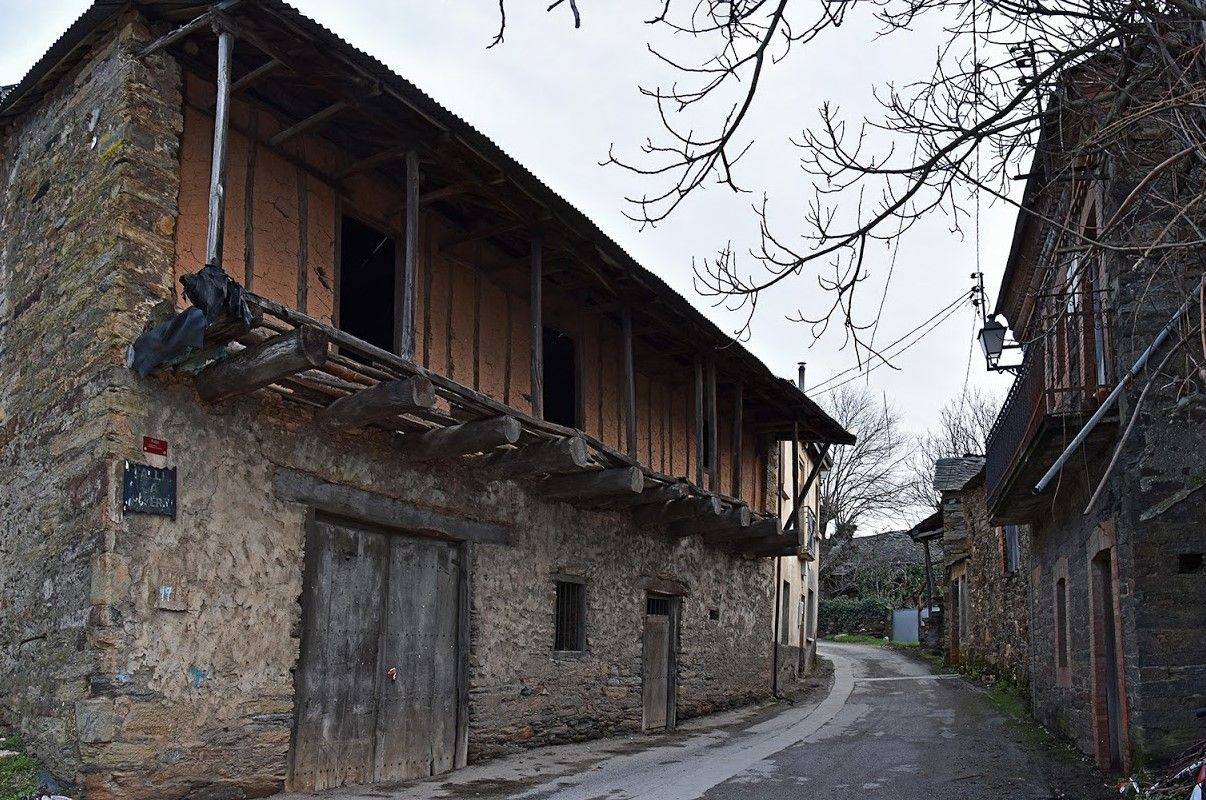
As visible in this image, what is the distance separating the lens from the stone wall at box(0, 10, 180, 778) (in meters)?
6.51

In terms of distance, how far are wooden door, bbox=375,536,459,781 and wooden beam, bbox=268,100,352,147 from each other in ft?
11.3

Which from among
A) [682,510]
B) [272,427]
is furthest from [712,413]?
[272,427]

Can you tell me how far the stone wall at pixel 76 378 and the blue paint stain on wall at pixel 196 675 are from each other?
622mm

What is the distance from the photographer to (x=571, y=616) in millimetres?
11391

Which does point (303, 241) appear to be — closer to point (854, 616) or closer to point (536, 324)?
point (536, 324)

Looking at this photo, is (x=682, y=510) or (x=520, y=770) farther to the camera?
(x=682, y=510)

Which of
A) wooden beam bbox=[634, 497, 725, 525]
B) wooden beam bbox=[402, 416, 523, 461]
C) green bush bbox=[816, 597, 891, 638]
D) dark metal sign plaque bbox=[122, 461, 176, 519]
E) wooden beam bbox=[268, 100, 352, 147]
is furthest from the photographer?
green bush bbox=[816, 597, 891, 638]

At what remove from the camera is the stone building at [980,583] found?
16828mm

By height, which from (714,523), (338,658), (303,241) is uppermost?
(303,241)

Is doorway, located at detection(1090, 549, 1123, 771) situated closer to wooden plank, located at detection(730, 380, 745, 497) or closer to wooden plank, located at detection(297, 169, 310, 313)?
wooden plank, located at detection(730, 380, 745, 497)

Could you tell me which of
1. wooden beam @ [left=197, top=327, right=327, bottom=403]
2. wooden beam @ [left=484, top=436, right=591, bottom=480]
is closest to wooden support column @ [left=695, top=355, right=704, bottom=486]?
wooden beam @ [left=484, top=436, right=591, bottom=480]

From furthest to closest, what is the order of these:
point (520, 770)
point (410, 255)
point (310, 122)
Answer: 1. point (520, 770)
2. point (410, 255)
3. point (310, 122)

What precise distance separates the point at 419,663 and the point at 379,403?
2.86 m

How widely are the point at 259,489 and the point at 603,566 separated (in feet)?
17.0
